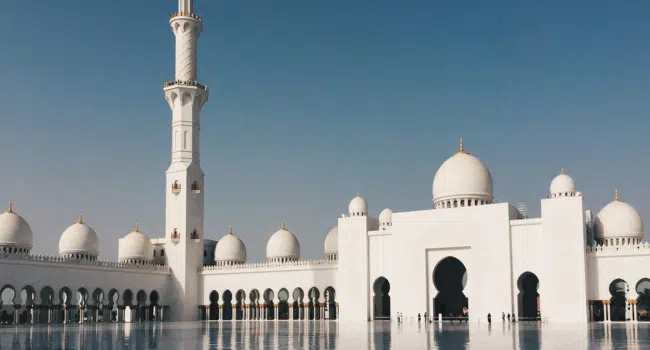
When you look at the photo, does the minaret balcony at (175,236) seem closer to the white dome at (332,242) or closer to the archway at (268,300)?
the archway at (268,300)

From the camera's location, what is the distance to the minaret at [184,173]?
140 ft

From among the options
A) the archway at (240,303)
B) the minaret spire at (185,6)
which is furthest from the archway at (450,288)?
the minaret spire at (185,6)

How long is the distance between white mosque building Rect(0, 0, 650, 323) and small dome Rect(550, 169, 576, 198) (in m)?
0.05

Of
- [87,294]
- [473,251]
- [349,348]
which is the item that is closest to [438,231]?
[473,251]

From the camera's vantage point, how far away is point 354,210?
3931 cm

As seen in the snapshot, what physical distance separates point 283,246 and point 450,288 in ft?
32.5

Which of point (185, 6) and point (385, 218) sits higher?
point (185, 6)

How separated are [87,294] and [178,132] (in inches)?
396

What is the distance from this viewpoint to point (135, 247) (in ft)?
144

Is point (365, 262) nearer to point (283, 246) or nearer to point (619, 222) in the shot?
point (283, 246)

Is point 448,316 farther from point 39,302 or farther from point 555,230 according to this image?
point 39,302

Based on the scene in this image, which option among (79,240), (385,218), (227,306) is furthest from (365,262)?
(79,240)

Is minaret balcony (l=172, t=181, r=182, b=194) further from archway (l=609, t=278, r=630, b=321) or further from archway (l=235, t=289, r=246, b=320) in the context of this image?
archway (l=609, t=278, r=630, b=321)

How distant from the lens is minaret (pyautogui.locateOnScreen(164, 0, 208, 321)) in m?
42.7
